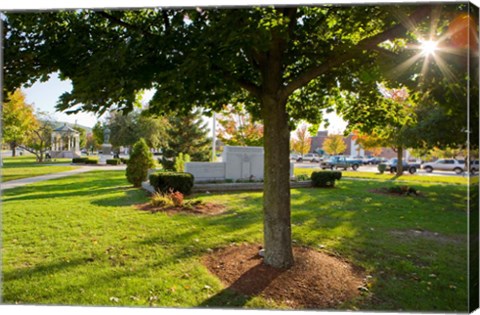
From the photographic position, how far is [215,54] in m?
2.23

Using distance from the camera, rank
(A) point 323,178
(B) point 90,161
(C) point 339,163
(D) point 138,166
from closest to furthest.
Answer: (D) point 138,166
(A) point 323,178
(C) point 339,163
(B) point 90,161

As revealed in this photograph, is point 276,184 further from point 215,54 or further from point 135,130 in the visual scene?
point 135,130

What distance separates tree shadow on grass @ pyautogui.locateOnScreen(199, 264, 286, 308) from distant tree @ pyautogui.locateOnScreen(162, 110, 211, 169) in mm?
12801

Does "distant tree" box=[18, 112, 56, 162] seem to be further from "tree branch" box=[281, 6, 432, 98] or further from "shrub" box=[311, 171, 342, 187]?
"shrub" box=[311, 171, 342, 187]

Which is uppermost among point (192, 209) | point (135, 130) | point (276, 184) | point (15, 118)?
point (135, 130)

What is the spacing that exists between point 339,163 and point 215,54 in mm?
12433

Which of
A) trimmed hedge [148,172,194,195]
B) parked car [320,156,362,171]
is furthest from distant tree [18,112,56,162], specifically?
parked car [320,156,362,171]

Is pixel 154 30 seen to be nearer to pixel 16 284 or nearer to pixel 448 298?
pixel 16 284

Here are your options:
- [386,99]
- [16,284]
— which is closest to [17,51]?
[16,284]

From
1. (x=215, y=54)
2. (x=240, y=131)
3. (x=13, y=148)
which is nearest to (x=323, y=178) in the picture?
(x=240, y=131)

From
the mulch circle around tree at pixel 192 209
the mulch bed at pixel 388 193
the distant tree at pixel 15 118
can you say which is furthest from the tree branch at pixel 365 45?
the mulch bed at pixel 388 193

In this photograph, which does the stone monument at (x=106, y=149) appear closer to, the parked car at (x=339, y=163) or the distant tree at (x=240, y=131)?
the distant tree at (x=240, y=131)

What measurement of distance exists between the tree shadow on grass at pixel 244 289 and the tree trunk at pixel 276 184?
175 millimetres

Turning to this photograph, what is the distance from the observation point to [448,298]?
2.73 metres
